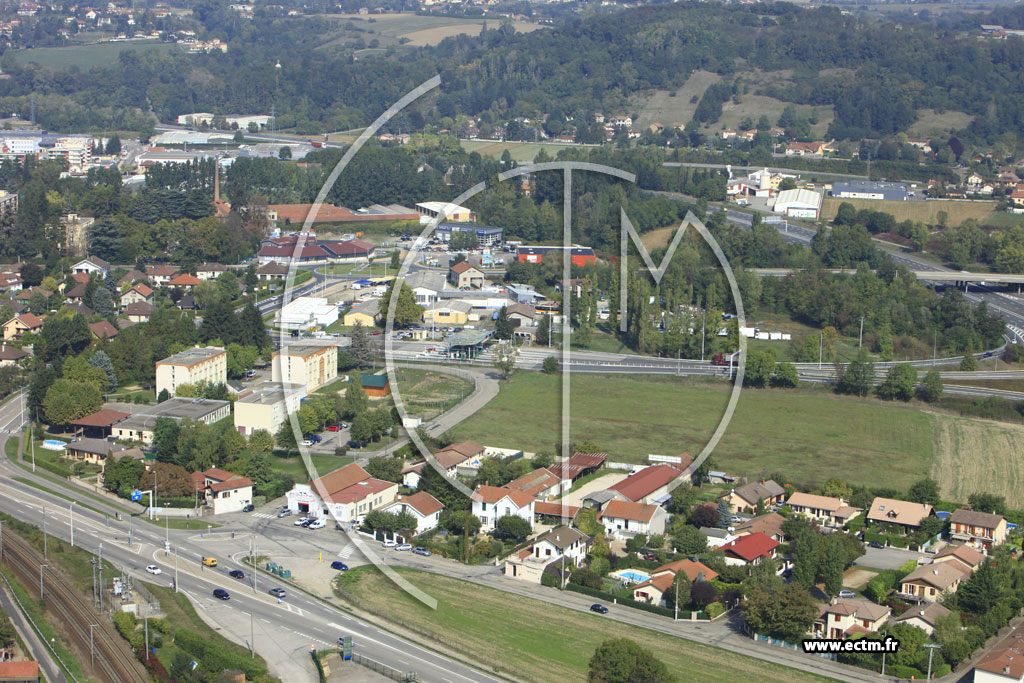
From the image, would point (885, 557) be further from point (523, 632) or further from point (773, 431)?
point (523, 632)

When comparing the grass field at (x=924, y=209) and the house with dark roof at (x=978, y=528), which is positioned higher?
the grass field at (x=924, y=209)

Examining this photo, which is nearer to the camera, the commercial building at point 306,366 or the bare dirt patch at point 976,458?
the bare dirt patch at point 976,458

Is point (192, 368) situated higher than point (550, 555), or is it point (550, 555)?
point (192, 368)

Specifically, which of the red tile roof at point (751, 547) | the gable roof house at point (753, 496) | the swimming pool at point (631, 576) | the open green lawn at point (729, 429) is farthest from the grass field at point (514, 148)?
the swimming pool at point (631, 576)

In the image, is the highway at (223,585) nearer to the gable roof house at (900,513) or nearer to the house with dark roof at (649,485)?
the house with dark roof at (649,485)

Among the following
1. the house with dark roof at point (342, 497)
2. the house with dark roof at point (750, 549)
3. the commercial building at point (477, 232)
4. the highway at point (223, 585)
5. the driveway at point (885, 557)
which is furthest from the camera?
the commercial building at point (477, 232)

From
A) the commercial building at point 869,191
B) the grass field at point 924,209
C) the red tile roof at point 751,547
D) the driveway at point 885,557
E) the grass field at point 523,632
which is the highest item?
the commercial building at point 869,191

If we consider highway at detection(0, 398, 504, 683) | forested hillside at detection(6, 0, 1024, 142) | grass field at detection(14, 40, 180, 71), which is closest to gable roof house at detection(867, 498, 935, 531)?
highway at detection(0, 398, 504, 683)

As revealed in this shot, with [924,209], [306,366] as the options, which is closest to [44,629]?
[306,366]
